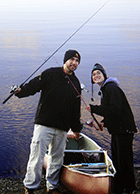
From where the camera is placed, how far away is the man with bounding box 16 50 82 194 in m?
3.76

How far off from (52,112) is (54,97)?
0.20 metres

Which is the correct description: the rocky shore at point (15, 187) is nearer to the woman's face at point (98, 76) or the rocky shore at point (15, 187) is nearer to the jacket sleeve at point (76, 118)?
the jacket sleeve at point (76, 118)

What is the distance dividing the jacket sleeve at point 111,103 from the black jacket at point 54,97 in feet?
1.36

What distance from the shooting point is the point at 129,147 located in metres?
3.72

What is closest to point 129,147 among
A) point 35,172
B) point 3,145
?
point 35,172

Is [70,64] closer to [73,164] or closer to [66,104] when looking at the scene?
[66,104]

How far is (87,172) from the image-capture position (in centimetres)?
436

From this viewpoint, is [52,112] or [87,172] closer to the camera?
[52,112]

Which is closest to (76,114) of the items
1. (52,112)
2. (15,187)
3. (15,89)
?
(52,112)

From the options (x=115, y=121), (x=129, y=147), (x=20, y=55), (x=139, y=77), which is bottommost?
(x=129, y=147)

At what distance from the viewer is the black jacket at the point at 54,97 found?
12.6 feet

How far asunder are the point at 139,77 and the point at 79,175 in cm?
1206

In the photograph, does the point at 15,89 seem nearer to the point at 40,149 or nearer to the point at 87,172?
the point at 40,149

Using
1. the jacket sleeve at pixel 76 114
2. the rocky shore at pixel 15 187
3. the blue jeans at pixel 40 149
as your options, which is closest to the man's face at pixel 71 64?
the jacket sleeve at pixel 76 114
